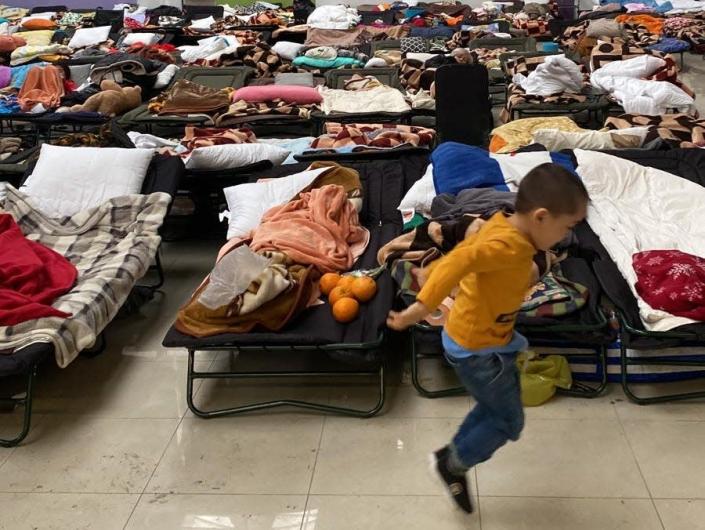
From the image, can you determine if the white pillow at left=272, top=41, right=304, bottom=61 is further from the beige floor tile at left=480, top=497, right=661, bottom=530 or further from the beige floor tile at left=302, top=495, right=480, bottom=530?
the beige floor tile at left=480, top=497, right=661, bottom=530

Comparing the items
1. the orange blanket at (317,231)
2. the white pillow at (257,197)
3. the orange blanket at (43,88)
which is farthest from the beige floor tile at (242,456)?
the orange blanket at (43,88)

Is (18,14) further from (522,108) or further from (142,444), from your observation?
(142,444)

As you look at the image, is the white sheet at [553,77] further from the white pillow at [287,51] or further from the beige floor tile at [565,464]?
the beige floor tile at [565,464]

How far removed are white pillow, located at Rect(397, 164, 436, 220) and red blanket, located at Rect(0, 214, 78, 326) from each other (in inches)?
55.6

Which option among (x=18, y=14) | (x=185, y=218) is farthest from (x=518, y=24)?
(x=18, y=14)

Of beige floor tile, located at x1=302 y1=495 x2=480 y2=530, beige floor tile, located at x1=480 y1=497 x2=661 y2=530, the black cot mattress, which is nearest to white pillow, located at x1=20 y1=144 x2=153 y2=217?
the black cot mattress

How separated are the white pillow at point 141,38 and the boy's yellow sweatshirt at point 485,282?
21.4 ft

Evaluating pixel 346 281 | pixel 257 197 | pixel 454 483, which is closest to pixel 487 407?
pixel 454 483

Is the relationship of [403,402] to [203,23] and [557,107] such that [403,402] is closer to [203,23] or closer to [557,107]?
[557,107]

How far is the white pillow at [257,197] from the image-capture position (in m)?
3.01

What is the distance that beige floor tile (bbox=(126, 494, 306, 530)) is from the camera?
1.90 meters

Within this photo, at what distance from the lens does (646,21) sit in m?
7.80

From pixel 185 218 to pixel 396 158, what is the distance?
121cm

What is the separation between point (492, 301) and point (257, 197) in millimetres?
1744
